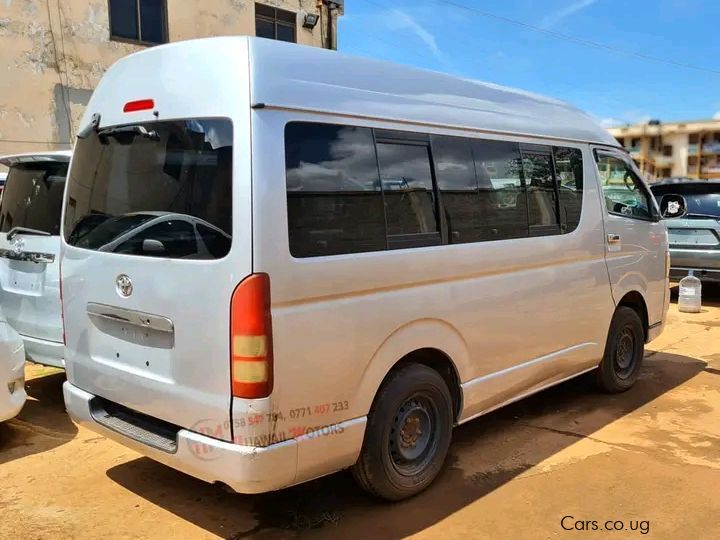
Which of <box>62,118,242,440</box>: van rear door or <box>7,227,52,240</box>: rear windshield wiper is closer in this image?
<box>62,118,242,440</box>: van rear door

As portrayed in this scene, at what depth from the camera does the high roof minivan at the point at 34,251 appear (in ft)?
15.8

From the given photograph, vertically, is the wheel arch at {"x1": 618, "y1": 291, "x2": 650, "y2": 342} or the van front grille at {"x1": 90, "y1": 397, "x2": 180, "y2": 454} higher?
the wheel arch at {"x1": 618, "y1": 291, "x2": 650, "y2": 342}

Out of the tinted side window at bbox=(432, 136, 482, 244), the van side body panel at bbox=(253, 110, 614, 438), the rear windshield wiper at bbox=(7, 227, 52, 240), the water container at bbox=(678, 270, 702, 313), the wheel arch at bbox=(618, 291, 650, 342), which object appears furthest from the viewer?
the water container at bbox=(678, 270, 702, 313)

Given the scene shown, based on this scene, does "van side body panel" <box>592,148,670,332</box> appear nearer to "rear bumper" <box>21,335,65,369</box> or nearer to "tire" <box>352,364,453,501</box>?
"tire" <box>352,364,453,501</box>

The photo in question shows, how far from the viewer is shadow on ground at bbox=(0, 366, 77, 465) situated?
4.33 m

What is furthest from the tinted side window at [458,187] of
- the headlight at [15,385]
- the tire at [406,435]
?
the headlight at [15,385]

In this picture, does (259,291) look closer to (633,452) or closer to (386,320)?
(386,320)

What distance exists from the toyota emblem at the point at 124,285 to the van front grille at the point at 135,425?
0.67 meters

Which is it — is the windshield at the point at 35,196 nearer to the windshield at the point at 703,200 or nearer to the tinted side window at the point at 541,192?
the tinted side window at the point at 541,192

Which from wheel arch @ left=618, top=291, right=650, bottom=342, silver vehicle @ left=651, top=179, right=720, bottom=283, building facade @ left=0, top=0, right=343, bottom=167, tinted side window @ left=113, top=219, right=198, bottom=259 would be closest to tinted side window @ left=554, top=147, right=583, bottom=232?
wheel arch @ left=618, top=291, right=650, bottom=342

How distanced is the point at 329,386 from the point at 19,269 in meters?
3.30

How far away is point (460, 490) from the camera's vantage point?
376cm

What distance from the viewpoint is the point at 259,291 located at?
8.92 feet

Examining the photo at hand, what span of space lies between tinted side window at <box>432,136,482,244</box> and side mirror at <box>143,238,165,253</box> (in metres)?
1.60
